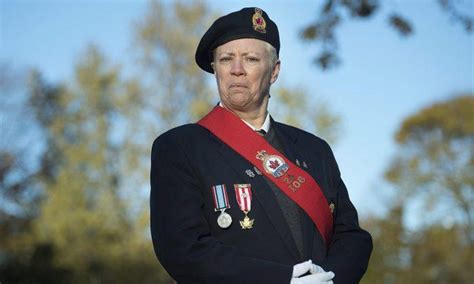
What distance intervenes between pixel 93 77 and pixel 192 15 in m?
3.57

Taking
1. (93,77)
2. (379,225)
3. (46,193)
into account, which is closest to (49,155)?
(46,193)

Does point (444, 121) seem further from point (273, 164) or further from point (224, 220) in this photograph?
point (224, 220)

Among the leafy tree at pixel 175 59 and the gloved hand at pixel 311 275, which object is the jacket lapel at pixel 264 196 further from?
the leafy tree at pixel 175 59

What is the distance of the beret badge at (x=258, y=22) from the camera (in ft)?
10.1

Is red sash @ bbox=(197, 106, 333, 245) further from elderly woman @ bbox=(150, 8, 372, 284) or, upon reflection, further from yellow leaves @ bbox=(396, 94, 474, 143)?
yellow leaves @ bbox=(396, 94, 474, 143)

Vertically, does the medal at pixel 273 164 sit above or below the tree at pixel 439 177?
below

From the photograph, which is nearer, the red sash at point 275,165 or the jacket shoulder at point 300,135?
the red sash at point 275,165

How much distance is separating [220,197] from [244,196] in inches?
3.6

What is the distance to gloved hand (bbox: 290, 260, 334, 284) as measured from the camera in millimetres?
2678

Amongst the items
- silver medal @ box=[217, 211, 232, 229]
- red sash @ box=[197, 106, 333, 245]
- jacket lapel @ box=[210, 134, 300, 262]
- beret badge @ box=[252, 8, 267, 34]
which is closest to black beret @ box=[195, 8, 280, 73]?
beret badge @ box=[252, 8, 267, 34]

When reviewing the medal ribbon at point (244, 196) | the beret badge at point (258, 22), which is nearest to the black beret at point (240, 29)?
the beret badge at point (258, 22)

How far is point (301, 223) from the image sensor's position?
2.90 m

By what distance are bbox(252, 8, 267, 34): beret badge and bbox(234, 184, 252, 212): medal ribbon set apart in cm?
63

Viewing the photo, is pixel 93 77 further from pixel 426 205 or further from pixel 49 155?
pixel 426 205
